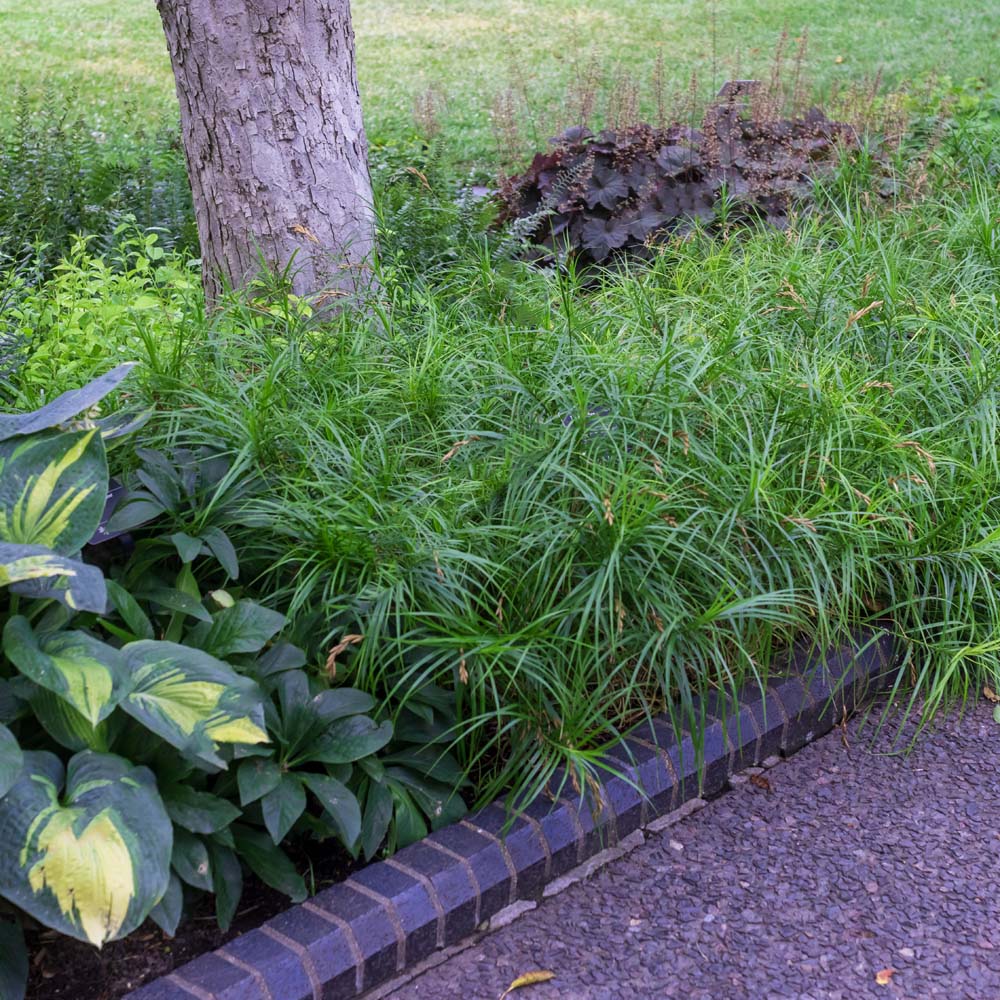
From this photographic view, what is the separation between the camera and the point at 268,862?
96.7 inches

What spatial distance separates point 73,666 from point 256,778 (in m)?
0.48

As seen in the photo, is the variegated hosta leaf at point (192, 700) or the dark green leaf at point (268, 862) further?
the dark green leaf at point (268, 862)

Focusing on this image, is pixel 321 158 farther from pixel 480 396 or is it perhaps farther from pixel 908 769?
pixel 908 769

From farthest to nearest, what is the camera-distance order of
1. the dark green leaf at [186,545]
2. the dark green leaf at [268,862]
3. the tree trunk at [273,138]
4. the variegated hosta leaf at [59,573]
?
the tree trunk at [273,138] → the dark green leaf at [186,545] → the dark green leaf at [268,862] → the variegated hosta leaf at [59,573]

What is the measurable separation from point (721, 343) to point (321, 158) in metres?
1.77

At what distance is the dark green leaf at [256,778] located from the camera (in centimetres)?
238

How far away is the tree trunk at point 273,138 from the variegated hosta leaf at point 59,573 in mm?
2030

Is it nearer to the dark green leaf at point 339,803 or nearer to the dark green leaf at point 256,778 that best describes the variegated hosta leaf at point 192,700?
the dark green leaf at point 256,778

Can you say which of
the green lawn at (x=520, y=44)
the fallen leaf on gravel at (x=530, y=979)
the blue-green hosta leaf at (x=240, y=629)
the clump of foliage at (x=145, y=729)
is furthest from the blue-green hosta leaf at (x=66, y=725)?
the green lawn at (x=520, y=44)

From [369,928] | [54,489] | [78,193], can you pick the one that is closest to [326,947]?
[369,928]

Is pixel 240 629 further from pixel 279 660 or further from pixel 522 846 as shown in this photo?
pixel 522 846

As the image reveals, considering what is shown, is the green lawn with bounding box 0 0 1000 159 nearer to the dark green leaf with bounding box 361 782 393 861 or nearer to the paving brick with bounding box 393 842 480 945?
the dark green leaf with bounding box 361 782 393 861

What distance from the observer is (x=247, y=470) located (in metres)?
3.13

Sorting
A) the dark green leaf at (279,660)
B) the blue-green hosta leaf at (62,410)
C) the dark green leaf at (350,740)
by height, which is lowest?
the dark green leaf at (350,740)
